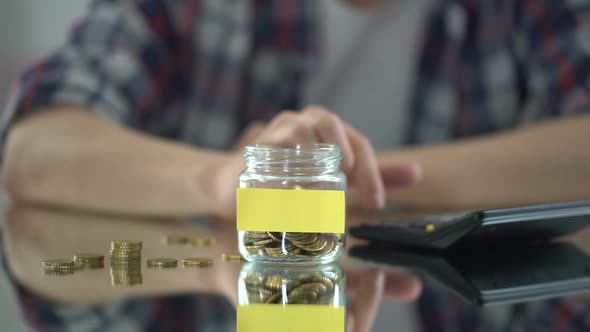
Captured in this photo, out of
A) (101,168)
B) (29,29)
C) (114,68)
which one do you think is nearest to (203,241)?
(101,168)

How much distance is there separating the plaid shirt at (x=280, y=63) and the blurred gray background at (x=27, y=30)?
149 centimetres

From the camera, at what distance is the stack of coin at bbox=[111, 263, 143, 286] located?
0.52m

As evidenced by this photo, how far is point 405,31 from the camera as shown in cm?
177

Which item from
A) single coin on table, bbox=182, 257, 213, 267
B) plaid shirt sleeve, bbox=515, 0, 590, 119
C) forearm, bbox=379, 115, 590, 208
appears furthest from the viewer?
plaid shirt sleeve, bbox=515, 0, 590, 119

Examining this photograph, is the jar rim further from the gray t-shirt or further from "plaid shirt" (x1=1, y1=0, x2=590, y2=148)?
the gray t-shirt

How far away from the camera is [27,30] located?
3094mm

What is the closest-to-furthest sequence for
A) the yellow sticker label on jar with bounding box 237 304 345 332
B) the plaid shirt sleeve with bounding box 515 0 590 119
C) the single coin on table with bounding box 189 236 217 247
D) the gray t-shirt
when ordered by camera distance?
the yellow sticker label on jar with bounding box 237 304 345 332 < the single coin on table with bounding box 189 236 217 247 < the plaid shirt sleeve with bounding box 515 0 590 119 < the gray t-shirt

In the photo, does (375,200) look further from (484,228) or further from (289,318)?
(289,318)

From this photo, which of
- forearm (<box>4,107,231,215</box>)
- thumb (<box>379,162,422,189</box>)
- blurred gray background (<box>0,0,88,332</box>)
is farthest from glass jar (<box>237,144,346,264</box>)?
blurred gray background (<box>0,0,88,332</box>)

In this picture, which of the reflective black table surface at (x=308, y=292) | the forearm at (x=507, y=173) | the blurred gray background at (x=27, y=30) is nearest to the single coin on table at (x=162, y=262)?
the reflective black table surface at (x=308, y=292)

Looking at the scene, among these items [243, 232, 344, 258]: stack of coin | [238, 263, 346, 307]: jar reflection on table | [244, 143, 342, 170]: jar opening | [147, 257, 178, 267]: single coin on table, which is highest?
[244, 143, 342, 170]: jar opening

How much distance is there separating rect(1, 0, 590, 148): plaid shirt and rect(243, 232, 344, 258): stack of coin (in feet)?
3.49

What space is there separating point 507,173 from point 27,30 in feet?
8.30

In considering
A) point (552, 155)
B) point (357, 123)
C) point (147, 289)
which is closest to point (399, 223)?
point (147, 289)
